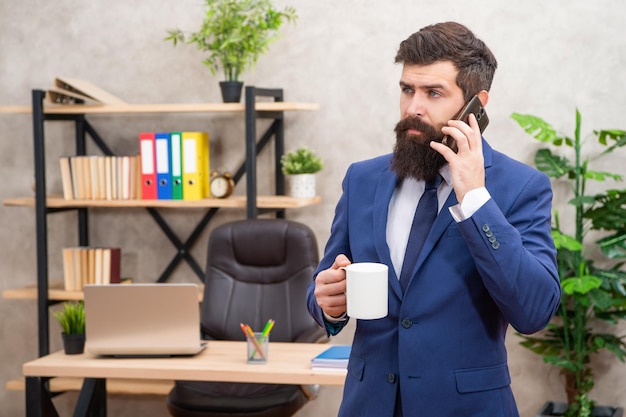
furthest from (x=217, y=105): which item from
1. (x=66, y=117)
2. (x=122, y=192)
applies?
(x=66, y=117)

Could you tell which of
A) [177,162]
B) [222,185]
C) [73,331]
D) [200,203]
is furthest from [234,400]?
[177,162]

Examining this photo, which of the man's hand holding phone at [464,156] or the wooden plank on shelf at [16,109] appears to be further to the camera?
the wooden plank on shelf at [16,109]

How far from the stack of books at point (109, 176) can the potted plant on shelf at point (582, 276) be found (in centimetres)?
181

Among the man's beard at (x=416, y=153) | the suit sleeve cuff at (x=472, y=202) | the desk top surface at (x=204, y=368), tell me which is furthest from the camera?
the desk top surface at (x=204, y=368)

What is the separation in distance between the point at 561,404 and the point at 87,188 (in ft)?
8.00

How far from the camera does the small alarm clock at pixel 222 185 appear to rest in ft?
13.1

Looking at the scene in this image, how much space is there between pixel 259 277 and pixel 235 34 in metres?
1.14

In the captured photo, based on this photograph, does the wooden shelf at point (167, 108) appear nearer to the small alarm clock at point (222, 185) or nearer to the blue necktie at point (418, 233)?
the small alarm clock at point (222, 185)

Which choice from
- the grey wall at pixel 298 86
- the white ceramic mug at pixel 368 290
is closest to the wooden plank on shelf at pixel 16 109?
the grey wall at pixel 298 86

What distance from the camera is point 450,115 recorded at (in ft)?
5.34

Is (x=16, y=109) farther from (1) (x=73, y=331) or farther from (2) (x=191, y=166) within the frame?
(1) (x=73, y=331)

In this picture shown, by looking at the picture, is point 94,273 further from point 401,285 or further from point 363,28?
point 401,285

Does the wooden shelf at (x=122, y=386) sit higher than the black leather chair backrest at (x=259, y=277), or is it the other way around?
the black leather chair backrest at (x=259, y=277)

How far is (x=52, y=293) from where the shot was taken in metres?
4.12
